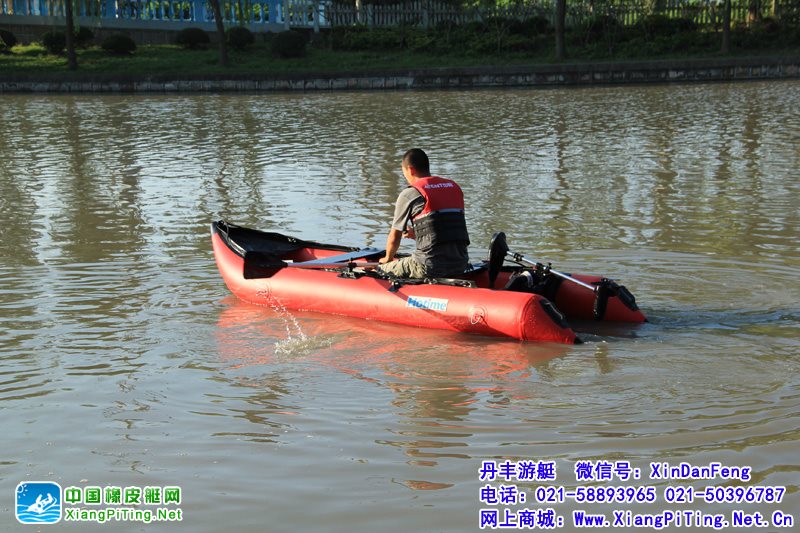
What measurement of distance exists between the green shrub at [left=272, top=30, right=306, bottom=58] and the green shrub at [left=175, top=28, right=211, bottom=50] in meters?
4.54

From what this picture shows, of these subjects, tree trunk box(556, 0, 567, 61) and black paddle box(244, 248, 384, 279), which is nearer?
black paddle box(244, 248, 384, 279)

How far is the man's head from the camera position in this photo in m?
8.34

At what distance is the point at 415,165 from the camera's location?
8344 millimetres

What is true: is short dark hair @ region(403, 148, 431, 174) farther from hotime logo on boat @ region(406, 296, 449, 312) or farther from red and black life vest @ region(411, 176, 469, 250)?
hotime logo on boat @ region(406, 296, 449, 312)

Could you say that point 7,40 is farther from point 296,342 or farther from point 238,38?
point 296,342

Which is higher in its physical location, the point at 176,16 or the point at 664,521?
the point at 176,16

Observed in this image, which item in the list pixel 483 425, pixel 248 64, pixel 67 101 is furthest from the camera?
pixel 248 64

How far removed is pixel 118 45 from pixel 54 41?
2.39 metres

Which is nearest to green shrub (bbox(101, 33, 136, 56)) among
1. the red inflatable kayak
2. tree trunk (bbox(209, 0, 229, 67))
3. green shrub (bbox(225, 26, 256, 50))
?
green shrub (bbox(225, 26, 256, 50))

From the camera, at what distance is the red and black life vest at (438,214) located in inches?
327

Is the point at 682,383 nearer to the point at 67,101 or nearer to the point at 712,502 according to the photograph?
the point at 712,502

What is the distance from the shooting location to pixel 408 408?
6.59 m

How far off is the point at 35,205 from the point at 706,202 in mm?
9036

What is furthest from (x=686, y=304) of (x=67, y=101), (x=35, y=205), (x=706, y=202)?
(x=67, y=101)
